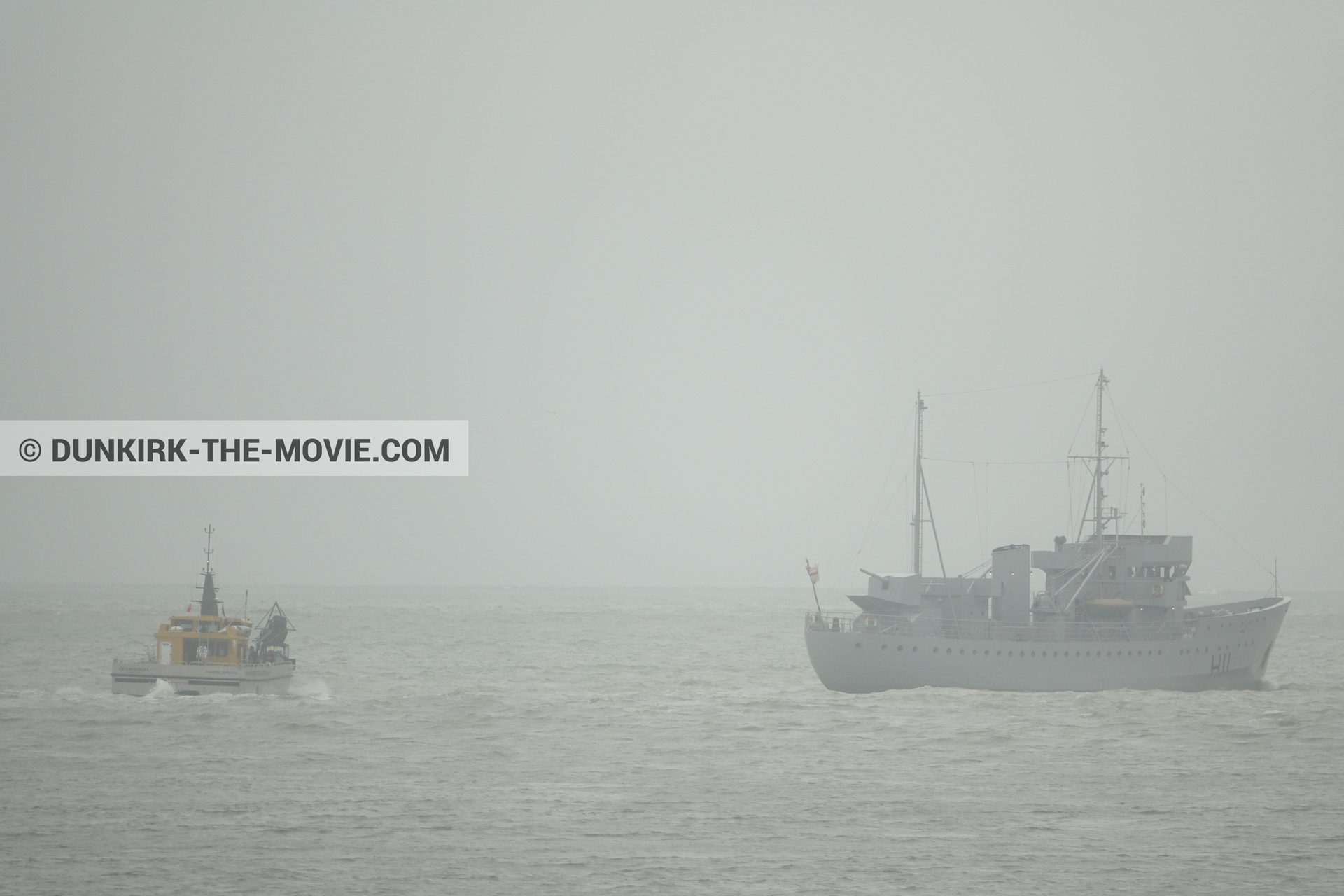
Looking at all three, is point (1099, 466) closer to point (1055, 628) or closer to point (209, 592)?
point (1055, 628)

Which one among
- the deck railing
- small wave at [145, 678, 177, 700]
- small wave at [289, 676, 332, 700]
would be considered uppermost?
the deck railing

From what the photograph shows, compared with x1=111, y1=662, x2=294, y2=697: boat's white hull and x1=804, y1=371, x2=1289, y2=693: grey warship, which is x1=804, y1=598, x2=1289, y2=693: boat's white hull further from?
x1=111, y1=662, x2=294, y2=697: boat's white hull

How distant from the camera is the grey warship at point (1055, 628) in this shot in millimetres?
57562

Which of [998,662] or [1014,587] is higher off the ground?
[1014,587]

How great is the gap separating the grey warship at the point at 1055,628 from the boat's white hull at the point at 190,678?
24.5 metres

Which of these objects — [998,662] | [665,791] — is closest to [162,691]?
[665,791]

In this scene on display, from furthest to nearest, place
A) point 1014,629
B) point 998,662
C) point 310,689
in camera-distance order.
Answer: point 1014,629 → point 310,689 → point 998,662

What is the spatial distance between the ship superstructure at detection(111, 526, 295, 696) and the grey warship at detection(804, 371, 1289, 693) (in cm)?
2486

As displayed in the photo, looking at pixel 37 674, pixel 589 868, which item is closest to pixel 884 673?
pixel 589 868

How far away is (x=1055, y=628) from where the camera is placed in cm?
5988

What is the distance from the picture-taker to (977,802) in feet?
104

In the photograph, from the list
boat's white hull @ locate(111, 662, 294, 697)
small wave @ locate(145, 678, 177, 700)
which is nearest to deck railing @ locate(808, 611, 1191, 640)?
boat's white hull @ locate(111, 662, 294, 697)

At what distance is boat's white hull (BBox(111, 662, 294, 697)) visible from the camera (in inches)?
1977

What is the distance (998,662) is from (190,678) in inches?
1372
